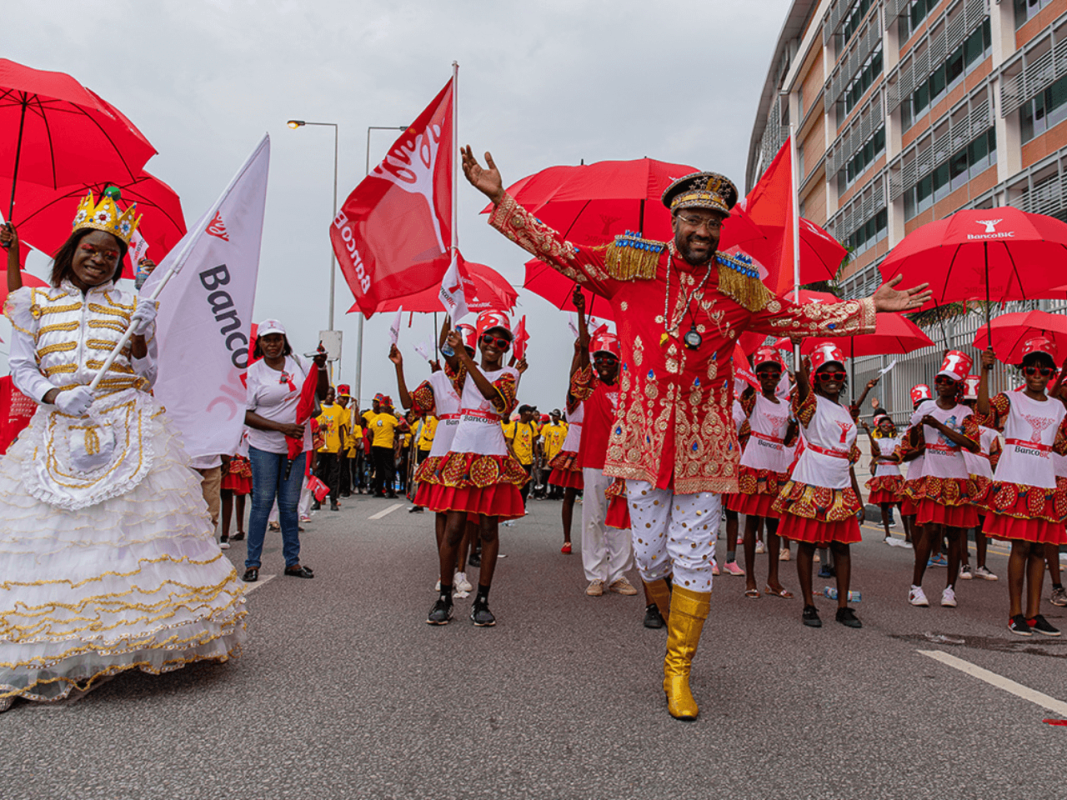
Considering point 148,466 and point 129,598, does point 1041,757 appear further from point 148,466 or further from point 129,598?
point 148,466

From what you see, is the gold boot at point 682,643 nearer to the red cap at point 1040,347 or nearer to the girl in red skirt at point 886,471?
the red cap at point 1040,347

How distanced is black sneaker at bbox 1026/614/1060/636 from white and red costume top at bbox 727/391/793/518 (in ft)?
6.88

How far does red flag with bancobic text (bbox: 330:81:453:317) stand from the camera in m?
5.72

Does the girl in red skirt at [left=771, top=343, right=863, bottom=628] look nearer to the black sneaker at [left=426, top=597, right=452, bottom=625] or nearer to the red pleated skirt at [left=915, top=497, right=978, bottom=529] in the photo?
the red pleated skirt at [left=915, top=497, right=978, bottom=529]

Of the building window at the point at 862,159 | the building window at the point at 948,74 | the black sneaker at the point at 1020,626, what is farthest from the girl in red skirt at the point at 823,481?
the building window at the point at 862,159

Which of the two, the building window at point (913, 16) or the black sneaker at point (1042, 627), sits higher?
the building window at point (913, 16)

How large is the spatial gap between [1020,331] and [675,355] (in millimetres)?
7063

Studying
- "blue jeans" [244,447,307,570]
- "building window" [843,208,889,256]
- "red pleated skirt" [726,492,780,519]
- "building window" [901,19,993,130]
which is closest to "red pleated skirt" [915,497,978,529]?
"red pleated skirt" [726,492,780,519]

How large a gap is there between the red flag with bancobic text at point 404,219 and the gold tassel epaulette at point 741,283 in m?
2.42

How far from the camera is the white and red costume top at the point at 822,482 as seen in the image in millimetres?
5738

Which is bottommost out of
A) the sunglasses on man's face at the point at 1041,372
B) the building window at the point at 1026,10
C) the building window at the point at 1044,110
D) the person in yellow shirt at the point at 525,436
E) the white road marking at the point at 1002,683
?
the white road marking at the point at 1002,683

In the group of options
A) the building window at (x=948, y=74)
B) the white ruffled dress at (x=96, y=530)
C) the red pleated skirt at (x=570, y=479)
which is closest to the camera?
the white ruffled dress at (x=96, y=530)

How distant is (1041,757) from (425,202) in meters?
4.81

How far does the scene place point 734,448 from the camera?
386cm
